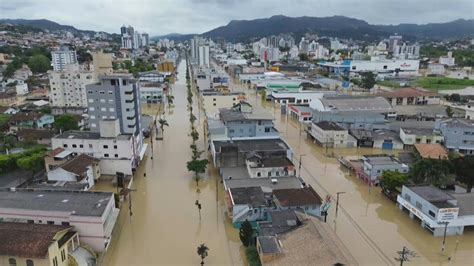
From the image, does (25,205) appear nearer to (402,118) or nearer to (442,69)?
(402,118)

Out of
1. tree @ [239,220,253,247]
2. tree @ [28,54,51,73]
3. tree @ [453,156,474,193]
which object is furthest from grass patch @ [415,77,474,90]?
tree @ [28,54,51,73]

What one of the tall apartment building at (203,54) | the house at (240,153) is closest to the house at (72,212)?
the house at (240,153)

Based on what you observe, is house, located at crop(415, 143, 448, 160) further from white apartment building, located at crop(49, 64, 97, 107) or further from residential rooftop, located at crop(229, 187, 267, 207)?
white apartment building, located at crop(49, 64, 97, 107)

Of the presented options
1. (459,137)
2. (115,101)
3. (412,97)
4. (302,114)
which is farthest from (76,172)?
(412,97)

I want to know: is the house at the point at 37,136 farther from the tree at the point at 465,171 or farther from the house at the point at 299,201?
the tree at the point at 465,171

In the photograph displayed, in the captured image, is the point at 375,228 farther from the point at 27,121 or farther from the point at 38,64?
the point at 38,64

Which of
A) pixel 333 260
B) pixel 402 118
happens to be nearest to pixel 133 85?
pixel 333 260
